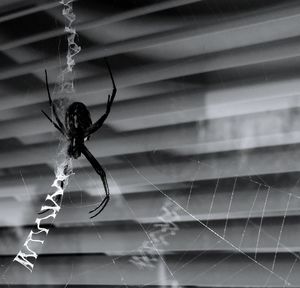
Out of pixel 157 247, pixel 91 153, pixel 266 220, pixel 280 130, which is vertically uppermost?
pixel 280 130

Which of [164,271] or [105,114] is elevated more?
[105,114]

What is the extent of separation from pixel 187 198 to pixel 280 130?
1.21ft

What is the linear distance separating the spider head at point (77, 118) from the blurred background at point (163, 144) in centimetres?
5

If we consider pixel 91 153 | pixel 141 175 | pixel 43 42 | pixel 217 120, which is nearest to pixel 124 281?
pixel 141 175

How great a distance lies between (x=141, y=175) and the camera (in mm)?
1562

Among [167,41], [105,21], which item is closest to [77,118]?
[105,21]

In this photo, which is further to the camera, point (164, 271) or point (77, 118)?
point (77, 118)

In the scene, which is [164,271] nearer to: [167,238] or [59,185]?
[167,238]

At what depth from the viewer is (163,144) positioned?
1.49m

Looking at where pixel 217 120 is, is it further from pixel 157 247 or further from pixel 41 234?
Answer: pixel 41 234

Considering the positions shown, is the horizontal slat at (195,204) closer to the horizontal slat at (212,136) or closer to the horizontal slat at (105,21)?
the horizontal slat at (212,136)

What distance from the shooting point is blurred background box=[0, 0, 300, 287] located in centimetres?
127

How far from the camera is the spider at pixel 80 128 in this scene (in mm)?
1651

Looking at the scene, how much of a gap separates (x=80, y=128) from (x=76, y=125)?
0.02 m
